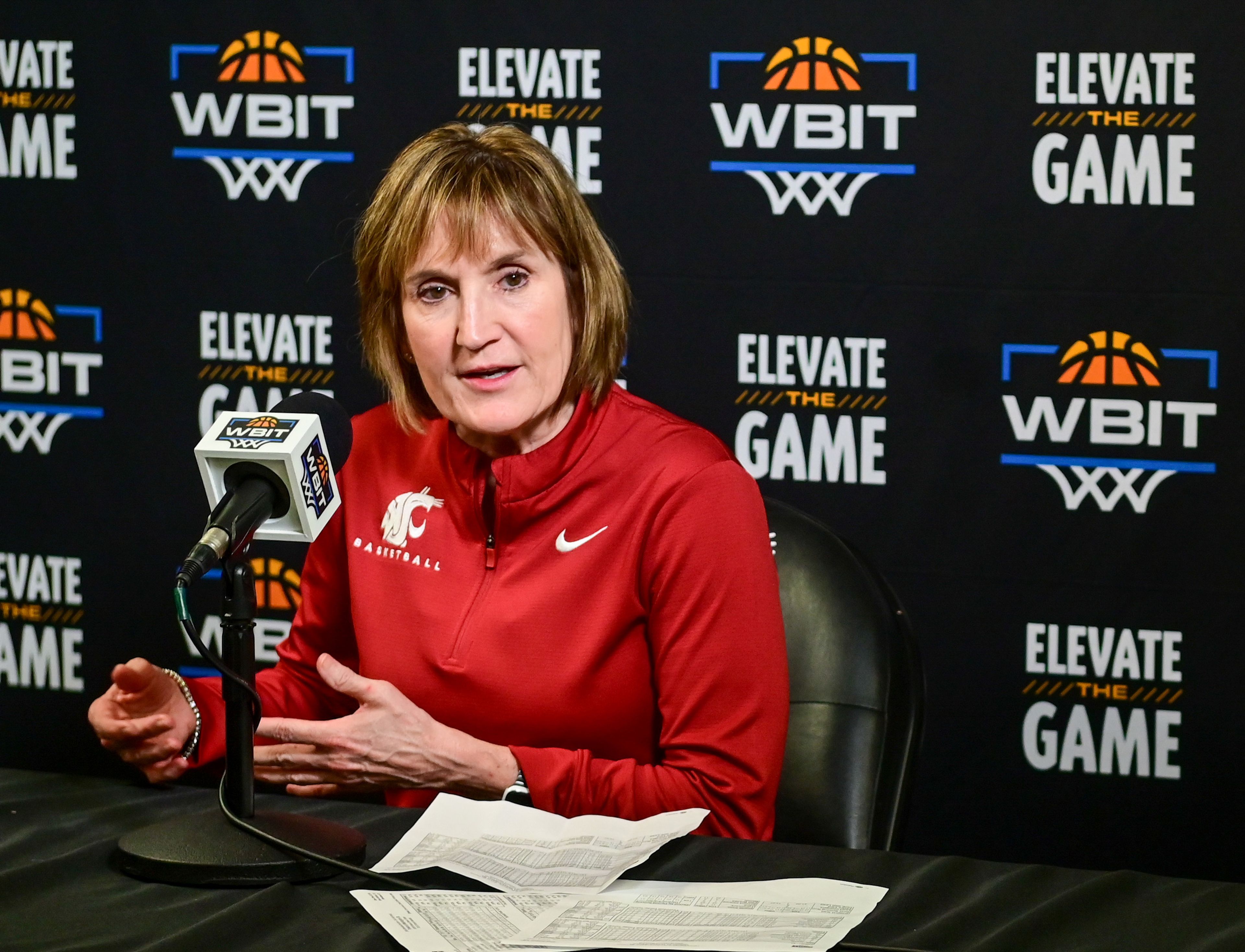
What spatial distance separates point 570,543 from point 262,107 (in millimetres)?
1497

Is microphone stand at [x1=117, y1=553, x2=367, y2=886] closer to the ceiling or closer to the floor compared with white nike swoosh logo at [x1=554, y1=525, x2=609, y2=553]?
closer to the floor

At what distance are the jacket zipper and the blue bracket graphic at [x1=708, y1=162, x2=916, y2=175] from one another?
1072mm

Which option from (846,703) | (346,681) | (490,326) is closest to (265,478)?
(346,681)

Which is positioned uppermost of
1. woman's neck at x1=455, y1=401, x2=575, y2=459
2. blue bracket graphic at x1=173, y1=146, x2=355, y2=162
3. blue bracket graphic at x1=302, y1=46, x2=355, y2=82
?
blue bracket graphic at x1=302, y1=46, x2=355, y2=82

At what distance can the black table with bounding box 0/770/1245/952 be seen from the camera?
3.12 ft

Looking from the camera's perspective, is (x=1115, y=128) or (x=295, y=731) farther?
(x=1115, y=128)

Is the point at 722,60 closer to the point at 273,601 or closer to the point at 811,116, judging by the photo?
the point at 811,116

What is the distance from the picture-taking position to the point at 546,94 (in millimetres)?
2488

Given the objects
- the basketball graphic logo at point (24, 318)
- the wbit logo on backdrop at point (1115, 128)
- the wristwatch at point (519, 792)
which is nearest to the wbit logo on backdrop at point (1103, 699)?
the wbit logo on backdrop at point (1115, 128)

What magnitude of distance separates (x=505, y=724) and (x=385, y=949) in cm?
55

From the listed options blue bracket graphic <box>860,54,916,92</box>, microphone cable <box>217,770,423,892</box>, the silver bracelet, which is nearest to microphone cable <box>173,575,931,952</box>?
microphone cable <box>217,770,423,892</box>

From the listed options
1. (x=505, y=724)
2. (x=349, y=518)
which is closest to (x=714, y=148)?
(x=349, y=518)

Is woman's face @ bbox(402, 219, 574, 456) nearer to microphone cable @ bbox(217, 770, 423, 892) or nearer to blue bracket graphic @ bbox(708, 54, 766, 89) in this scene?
microphone cable @ bbox(217, 770, 423, 892)

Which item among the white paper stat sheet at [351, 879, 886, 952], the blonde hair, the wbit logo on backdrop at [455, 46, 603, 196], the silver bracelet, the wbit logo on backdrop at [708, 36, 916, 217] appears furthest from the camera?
the wbit logo on backdrop at [455, 46, 603, 196]
